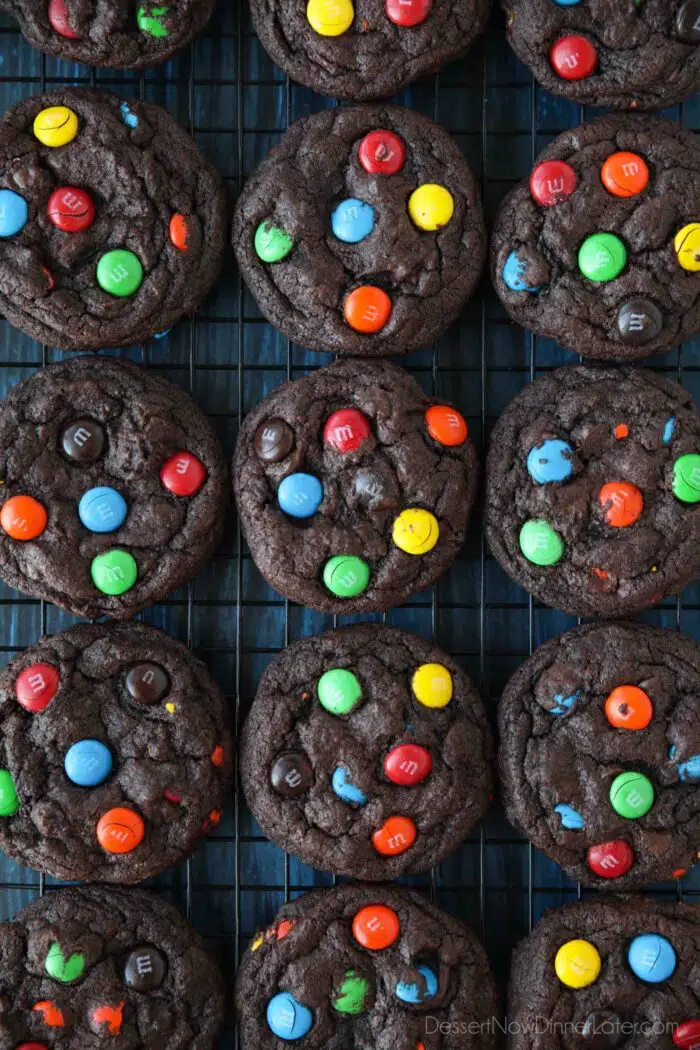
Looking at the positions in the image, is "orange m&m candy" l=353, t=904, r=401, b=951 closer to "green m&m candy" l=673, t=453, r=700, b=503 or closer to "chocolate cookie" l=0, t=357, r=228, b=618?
"chocolate cookie" l=0, t=357, r=228, b=618

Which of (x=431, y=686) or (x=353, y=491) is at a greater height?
(x=353, y=491)

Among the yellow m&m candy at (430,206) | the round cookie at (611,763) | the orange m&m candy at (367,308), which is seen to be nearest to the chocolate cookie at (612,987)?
the round cookie at (611,763)

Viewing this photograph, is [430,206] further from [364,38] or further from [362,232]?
[364,38]

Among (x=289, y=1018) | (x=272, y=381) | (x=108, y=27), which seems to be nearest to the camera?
(x=289, y=1018)

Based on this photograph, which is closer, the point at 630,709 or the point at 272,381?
the point at 630,709

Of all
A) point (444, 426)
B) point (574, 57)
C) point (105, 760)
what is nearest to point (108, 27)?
point (574, 57)

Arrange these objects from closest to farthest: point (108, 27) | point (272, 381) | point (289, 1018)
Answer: point (289, 1018)
point (108, 27)
point (272, 381)
